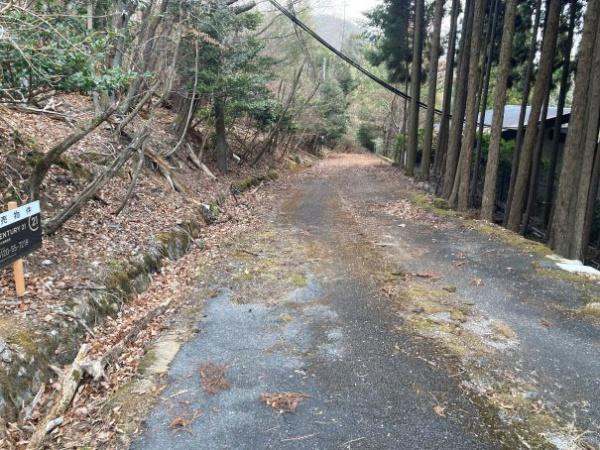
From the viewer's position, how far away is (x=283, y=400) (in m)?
4.41

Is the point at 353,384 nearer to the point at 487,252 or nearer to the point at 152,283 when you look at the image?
the point at 152,283

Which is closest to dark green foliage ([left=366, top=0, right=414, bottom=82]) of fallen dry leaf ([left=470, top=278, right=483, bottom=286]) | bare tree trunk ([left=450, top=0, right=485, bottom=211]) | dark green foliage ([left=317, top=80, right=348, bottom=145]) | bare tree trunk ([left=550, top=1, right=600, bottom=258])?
dark green foliage ([left=317, top=80, right=348, bottom=145])

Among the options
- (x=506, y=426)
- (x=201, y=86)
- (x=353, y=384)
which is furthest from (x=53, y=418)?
(x=201, y=86)

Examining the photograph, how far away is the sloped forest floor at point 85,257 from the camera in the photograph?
4.50 metres

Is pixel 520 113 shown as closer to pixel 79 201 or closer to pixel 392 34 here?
pixel 392 34

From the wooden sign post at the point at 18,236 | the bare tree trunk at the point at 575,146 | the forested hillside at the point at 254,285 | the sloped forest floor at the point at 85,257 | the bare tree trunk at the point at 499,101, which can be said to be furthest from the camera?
the bare tree trunk at the point at 499,101

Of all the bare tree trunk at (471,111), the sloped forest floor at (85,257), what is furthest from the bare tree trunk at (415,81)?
the sloped forest floor at (85,257)

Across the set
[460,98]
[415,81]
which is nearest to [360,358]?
[460,98]

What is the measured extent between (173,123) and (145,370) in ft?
41.6

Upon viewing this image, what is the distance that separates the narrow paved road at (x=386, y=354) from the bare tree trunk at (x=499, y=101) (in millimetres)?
3075

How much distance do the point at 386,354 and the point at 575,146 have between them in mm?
6792

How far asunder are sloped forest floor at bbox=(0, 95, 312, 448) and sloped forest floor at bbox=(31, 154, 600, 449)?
33 centimetres

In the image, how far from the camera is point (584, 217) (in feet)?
29.8

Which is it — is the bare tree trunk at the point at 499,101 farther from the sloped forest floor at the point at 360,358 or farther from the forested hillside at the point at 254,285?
the sloped forest floor at the point at 360,358
